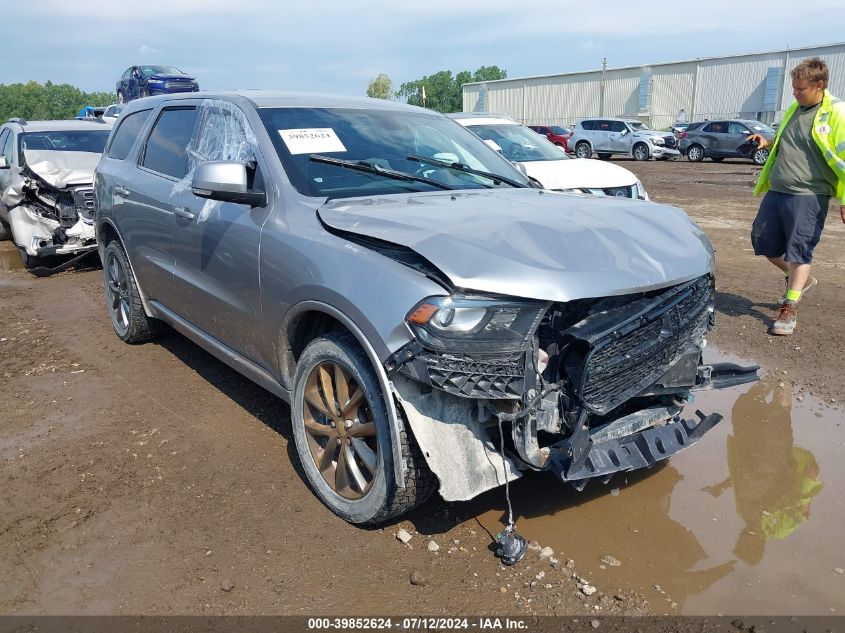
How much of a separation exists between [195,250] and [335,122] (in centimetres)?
110

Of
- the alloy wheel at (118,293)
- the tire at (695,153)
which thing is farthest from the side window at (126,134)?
the tire at (695,153)

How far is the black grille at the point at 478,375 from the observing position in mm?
2529

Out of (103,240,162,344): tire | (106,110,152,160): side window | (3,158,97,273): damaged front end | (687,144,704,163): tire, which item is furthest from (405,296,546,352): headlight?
(687,144,704,163): tire

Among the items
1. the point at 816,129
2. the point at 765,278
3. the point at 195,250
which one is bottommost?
the point at 765,278

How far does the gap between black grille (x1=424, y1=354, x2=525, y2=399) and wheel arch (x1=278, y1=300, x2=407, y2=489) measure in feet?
0.84

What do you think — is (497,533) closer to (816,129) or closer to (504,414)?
(504,414)

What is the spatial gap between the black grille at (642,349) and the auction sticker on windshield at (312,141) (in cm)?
182

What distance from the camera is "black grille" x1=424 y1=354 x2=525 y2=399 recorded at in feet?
8.30

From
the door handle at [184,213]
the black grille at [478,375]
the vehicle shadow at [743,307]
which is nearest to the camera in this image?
the black grille at [478,375]

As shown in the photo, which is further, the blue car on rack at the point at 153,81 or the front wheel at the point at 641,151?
the front wheel at the point at 641,151

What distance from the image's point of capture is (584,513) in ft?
10.6

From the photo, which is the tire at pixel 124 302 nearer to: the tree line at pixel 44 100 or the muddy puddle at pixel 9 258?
the muddy puddle at pixel 9 258

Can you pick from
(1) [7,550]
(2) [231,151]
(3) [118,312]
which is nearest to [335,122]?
(2) [231,151]

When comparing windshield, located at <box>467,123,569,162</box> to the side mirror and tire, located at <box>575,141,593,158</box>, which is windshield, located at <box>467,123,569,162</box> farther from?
tire, located at <box>575,141,593,158</box>
